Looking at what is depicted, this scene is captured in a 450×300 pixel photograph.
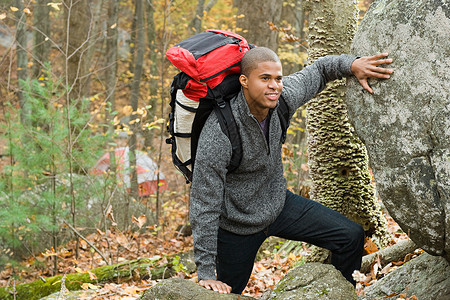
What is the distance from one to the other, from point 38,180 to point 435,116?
22.1 feet

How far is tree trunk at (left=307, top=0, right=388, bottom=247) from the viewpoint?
5117 millimetres

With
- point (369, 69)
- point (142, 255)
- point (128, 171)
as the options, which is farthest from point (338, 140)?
point (128, 171)

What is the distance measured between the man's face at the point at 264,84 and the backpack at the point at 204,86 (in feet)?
0.57

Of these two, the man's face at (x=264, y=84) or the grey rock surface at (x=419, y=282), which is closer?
the man's face at (x=264, y=84)

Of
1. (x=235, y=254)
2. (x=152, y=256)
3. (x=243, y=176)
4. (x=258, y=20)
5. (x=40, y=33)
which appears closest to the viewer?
(x=243, y=176)

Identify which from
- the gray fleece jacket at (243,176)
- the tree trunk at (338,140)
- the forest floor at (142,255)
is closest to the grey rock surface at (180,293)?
the gray fleece jacket at (243,176)

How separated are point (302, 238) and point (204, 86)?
5.00 ft

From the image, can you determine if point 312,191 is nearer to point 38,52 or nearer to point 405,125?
point 405,125

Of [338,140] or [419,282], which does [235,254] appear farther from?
[338,140]

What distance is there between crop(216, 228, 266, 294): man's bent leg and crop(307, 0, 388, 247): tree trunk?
1720mm

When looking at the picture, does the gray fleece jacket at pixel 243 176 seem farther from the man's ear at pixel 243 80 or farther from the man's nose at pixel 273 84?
the man's nose at pixel 273 84

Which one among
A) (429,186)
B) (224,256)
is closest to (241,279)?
(224,256)

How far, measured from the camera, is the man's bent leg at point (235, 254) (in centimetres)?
375

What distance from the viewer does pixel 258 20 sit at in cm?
953
